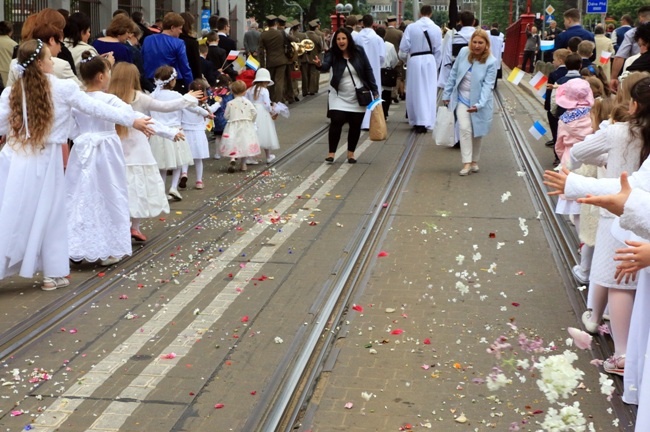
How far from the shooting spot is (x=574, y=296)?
725cm

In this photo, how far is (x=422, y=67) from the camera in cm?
1802

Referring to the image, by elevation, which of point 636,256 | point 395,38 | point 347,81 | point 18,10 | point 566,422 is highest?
point 18,10

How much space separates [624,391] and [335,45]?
29.8 ft

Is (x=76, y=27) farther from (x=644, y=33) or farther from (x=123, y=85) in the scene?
(x=644, y=33)

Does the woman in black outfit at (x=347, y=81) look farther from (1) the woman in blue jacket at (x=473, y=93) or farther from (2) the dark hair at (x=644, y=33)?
(2) the dark hair at (x=644, y=33)

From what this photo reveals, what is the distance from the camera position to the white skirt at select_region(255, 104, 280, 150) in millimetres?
13484

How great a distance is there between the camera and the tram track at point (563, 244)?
205 inches

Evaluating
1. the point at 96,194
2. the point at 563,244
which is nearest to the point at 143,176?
the point at 96,194

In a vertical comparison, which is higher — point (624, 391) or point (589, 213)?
point (589, 213)

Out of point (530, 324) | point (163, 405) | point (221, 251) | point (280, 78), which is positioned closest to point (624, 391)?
point (530, 324)

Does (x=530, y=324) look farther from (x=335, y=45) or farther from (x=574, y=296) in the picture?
(x=335, y=45)

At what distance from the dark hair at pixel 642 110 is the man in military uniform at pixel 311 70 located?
19690mm

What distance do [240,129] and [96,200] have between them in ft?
16.3

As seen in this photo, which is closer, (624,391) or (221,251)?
(624,391)
